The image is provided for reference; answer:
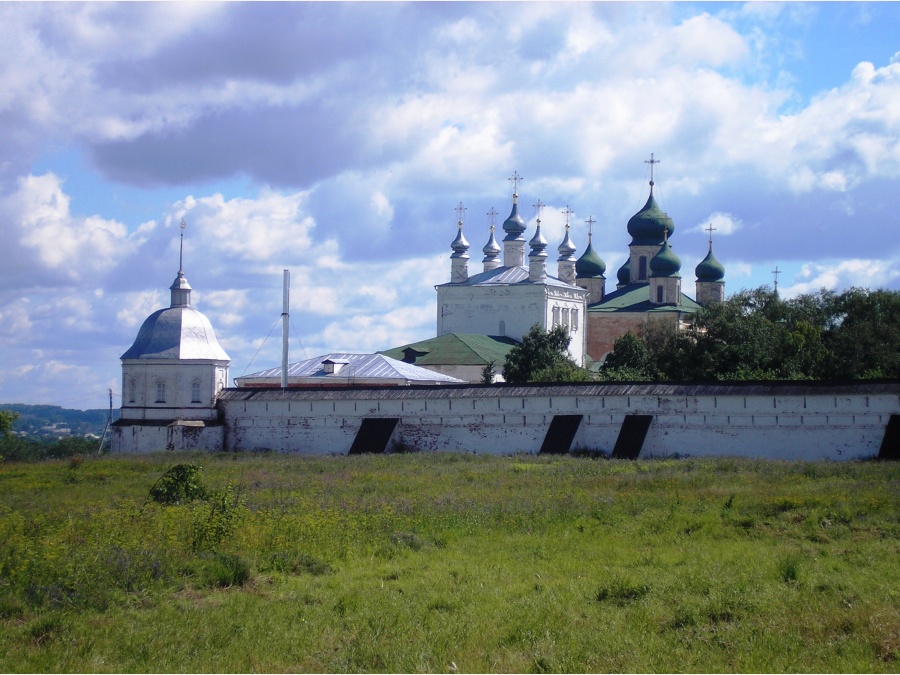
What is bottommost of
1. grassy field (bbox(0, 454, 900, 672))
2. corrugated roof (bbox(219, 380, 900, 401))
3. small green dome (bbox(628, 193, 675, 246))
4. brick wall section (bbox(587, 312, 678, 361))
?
grassy field (bbox(0, 454, 900, 672))

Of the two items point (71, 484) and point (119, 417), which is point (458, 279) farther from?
point (71, 484)

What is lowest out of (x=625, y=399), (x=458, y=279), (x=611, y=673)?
(x=611, y=673)

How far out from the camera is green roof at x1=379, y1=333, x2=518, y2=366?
137ft

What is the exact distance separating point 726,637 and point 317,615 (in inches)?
127

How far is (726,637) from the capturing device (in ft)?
27.1

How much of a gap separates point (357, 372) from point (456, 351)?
6.11 metres

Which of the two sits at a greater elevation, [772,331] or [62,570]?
[772,331]

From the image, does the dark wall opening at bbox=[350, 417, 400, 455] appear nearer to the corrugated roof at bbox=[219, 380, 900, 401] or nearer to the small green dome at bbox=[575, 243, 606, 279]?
the corrugated roof at bbox=[219, 380, 900, 401]

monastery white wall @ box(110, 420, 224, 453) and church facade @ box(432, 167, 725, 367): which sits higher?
church facade @ box(432, 167, 725, 367)

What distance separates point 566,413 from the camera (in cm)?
2433

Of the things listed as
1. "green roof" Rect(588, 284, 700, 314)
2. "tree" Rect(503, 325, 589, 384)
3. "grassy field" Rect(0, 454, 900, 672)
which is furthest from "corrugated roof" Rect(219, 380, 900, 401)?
"green roof" Rect(588, 284, 700, 314)

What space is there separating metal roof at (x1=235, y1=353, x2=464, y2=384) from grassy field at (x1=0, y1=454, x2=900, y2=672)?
64.8 ft

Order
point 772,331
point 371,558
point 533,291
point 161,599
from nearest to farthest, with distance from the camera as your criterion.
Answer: point 161,599
point 371,558
point 772,331
point 533,291

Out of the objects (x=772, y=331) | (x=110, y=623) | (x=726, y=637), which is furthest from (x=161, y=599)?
(x=772, y=331)
